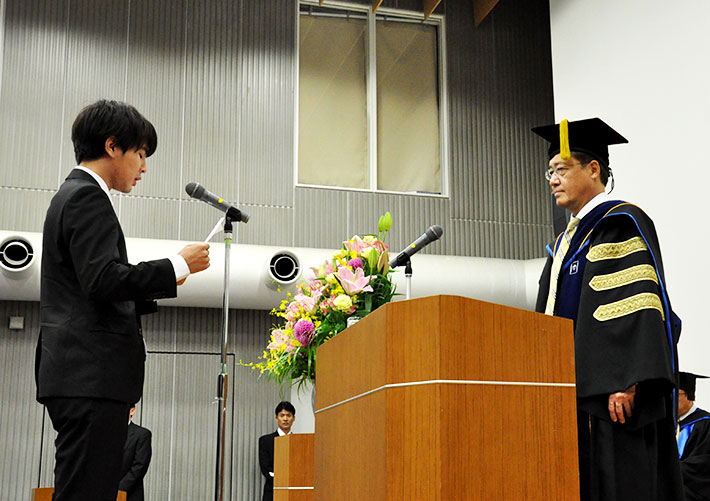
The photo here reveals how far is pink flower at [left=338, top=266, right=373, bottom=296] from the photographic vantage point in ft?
10.6

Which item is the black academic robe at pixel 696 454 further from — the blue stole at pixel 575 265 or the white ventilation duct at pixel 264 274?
the white ventilation duct at pixel 264 274

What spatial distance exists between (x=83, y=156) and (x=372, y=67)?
7149 mm

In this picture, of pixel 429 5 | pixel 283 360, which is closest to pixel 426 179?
pixel 429 5

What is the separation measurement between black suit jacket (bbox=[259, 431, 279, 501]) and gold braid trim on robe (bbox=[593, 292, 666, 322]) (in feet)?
17.9

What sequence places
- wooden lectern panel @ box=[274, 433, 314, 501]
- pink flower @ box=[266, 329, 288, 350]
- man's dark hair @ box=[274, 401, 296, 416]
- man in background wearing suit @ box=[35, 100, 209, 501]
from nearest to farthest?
1. man in background wearing suit @ box=[35, 100, 209, 501]
2. pink flower @ box=[266, 329, 288, 350]
3. wooden lectern panel @ box=[274, 433, 314, 501]
4. man's dark hair @ box=[274, 401, 296, 416]

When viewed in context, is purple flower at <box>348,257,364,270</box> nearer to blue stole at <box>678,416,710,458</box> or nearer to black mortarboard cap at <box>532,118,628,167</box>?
black mortarboard cap at <box>532,118,628,167</box>

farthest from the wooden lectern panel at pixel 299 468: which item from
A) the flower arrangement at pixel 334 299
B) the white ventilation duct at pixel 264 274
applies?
the white ventilation duct at pixel 264 274

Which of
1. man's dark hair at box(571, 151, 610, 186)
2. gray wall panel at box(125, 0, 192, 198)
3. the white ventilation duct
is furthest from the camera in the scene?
gray wall panel at box(125, 0, 192, 198)

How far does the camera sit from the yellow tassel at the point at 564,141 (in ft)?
10.2

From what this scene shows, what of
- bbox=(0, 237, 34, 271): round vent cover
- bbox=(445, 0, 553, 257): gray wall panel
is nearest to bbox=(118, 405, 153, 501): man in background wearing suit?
bbox=(0, 237, 34, 271): round vent cover

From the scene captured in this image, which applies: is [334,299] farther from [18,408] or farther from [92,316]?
[18,408]

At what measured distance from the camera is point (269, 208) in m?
8.69

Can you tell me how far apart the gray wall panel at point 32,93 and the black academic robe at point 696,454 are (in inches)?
239

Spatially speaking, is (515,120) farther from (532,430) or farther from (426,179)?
(532,430)
